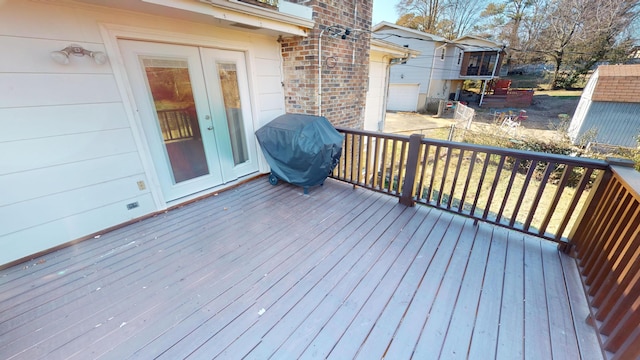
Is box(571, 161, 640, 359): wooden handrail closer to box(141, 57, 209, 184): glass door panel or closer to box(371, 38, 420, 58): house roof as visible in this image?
box(141, 57, 209, 184): glass door panel

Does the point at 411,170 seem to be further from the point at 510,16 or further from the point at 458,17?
the point at 510,16

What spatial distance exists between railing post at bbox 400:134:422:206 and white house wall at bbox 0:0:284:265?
106 inches

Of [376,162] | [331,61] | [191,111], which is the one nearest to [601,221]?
[376,162]

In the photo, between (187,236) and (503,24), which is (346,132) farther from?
(503,24)

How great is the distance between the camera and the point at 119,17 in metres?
2.13

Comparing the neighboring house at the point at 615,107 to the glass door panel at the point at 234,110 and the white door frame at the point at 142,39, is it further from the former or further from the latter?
the white door frame at the point at 142,39

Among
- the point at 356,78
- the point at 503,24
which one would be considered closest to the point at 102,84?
the point at 356,78

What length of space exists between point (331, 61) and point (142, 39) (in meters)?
2.29

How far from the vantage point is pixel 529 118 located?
13.6 metres

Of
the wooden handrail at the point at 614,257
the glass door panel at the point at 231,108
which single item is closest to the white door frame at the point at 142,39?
the glass door panel at the point at 231,108

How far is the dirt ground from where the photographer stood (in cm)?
1109

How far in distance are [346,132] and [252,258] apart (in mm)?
2087

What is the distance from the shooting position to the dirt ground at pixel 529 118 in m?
11.1

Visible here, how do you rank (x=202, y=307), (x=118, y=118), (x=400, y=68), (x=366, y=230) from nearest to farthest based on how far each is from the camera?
(x=202, y=307)
(x=118, y=118)
(x=366, y=230)
(x=400, y=68)
